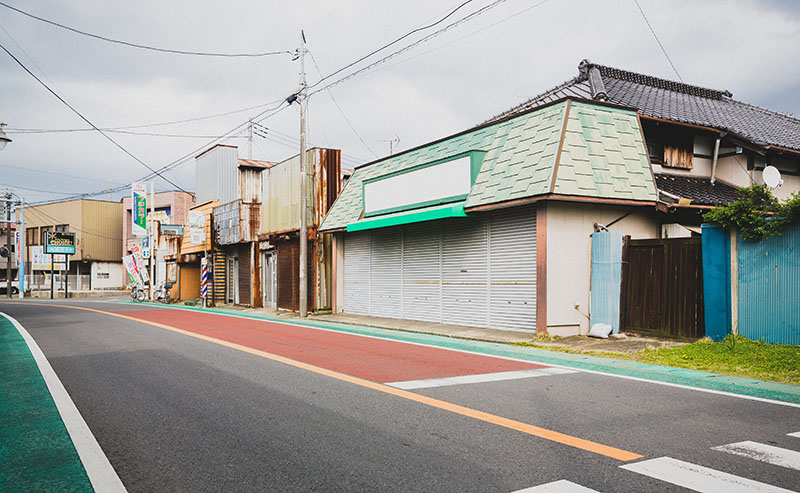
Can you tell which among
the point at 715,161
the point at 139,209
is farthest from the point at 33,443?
A: the point at 139,209

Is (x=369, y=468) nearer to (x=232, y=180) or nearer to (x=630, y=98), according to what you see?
(x=630, y=98)

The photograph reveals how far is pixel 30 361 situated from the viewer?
389 inches

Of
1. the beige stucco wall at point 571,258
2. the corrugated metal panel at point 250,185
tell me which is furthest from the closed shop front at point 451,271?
the corrugated metal panel at point 250,185

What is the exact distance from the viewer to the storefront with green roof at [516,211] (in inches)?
487

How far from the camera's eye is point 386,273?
61.7 feet

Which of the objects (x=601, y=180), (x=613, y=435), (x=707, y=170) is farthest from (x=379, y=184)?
(x=613, y=435)

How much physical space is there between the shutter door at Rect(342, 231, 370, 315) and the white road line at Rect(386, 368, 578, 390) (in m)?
11.9

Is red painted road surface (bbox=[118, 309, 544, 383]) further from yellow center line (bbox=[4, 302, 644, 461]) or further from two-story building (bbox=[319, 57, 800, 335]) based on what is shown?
two-story building (bbox=[319, 57, 800, 335])

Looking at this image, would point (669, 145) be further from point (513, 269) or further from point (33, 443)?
point (33, 443)

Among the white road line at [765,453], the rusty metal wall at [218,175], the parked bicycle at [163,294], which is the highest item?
the rusty metal wall at [218,175]

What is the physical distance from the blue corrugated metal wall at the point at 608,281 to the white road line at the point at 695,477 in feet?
27.3

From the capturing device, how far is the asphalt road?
407 cm

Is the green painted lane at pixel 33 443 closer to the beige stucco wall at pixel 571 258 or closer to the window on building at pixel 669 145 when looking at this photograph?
the beige stucco wall at pixel 571 258

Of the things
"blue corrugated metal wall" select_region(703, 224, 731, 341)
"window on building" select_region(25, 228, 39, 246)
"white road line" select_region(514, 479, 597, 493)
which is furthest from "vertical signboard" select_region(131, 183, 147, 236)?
"white road line" select_region(514, 479, 597, 493)
